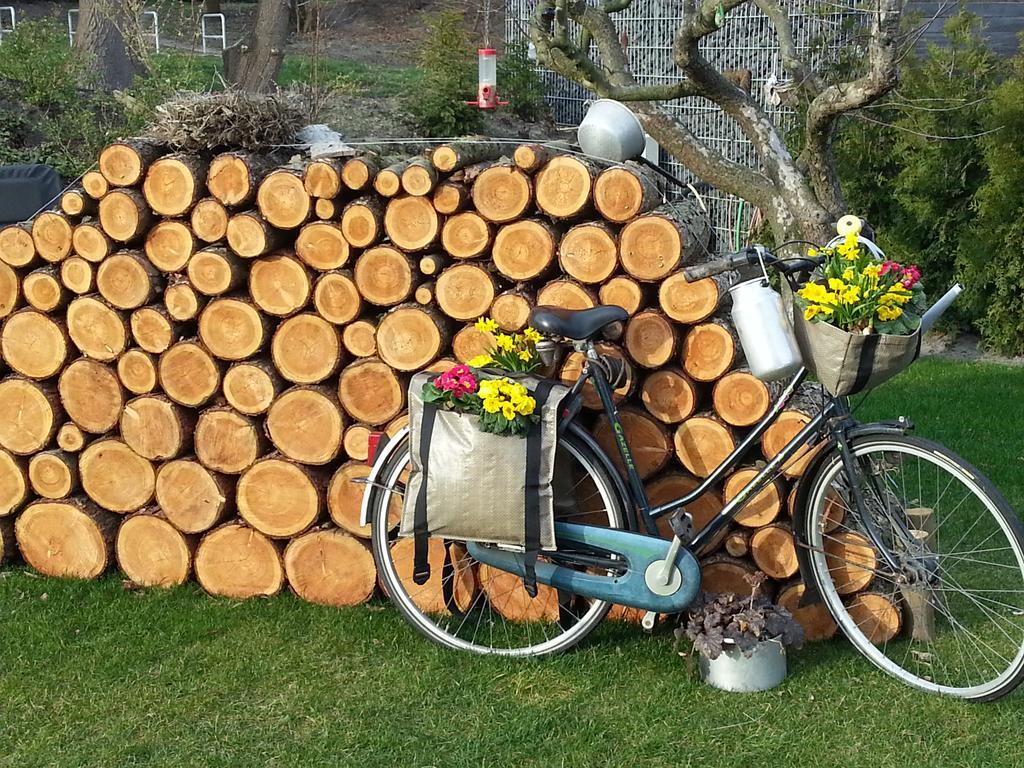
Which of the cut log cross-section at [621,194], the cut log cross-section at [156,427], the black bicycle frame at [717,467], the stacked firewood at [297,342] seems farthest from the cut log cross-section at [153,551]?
the cut log cross-section at [621,194]

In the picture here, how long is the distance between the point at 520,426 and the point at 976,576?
193 cm

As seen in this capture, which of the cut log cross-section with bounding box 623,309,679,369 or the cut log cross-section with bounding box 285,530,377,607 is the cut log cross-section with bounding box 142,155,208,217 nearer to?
the cut log cross-section with bounding box 285,530,377,607

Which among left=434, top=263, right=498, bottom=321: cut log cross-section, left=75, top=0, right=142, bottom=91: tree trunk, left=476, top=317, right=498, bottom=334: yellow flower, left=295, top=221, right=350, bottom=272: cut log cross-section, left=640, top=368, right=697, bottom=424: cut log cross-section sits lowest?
left=640, top=368, right=697, bottom=424: cut log cross-section

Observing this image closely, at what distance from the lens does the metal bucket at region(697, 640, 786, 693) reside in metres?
3.48

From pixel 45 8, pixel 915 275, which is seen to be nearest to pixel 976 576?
pixel 915 275

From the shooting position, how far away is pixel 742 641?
3.45 metres

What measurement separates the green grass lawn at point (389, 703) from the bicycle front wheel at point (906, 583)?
0.13m

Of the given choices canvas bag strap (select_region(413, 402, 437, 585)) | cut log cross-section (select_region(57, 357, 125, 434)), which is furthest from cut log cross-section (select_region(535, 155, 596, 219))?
cut log cross-section (select_region(57, 357, 125, 434))

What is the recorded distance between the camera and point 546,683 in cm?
356

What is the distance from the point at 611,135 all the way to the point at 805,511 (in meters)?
1.32

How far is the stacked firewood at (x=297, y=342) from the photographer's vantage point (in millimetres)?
3721

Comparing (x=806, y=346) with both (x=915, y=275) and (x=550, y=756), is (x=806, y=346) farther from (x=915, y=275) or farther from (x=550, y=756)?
(x=550, y=756)

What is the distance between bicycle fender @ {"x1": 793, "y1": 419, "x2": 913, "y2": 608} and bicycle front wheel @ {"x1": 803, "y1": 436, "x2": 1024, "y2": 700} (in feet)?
0.05

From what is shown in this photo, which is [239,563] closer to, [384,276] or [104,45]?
[384,276]
